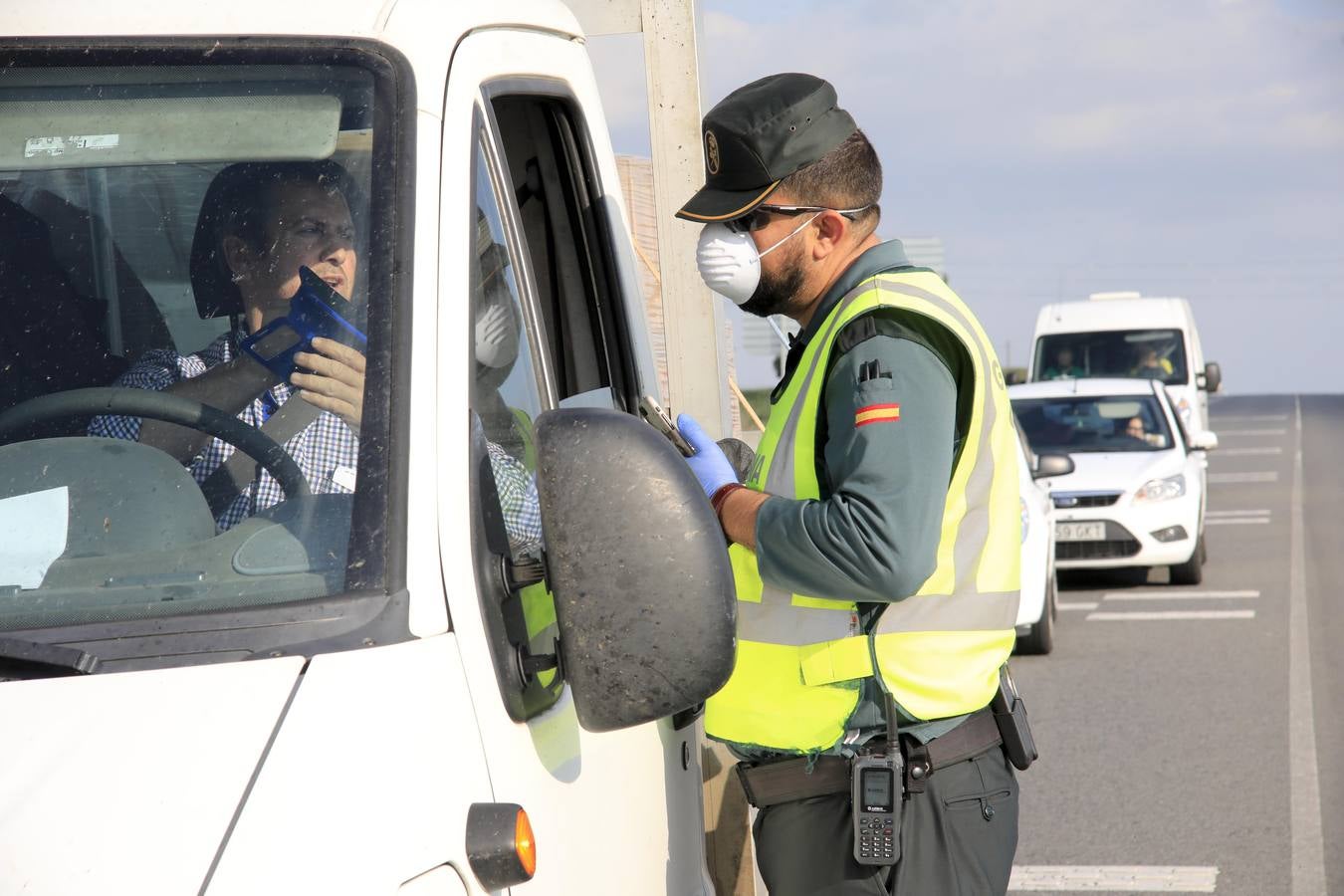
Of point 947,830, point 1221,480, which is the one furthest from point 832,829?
point 1221,480

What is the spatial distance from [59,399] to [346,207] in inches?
16.8

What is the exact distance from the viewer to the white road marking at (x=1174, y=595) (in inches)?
520

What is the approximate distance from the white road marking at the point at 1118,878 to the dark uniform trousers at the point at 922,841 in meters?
3.64

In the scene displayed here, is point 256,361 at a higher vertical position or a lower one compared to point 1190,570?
higher

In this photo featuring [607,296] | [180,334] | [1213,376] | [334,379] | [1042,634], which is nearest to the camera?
[334,379]

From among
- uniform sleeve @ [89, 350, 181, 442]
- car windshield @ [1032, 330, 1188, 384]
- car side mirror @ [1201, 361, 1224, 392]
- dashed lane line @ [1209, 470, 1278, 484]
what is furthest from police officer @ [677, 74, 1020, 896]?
dashed lane line @ [1209, 470, 1278, 484]

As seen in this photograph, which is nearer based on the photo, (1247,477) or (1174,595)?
(1174,595)

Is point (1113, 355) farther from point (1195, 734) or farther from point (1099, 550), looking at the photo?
point (1195, 734)

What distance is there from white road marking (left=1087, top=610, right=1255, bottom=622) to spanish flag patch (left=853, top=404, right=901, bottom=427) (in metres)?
10.4

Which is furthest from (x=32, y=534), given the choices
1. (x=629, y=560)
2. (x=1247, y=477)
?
(x=1247, y=477)

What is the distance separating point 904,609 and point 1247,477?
82.8ft

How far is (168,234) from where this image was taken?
2.04m

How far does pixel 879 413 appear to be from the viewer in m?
2.35

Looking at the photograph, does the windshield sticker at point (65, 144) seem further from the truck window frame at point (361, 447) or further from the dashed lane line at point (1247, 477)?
the dashed lane line at point (1247, 477)
